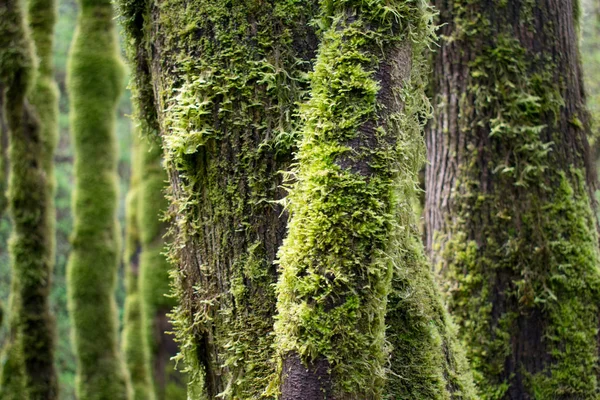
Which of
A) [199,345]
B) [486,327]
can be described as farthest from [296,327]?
[486,327]

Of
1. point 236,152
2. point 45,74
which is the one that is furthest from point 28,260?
point 236,152

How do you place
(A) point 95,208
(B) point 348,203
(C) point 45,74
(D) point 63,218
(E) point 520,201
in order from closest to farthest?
(B) point 348,203, (E) point 520,201, (A) point 95,208, (C) point 45,74, (D) point 63,218

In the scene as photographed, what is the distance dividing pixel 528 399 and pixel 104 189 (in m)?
7.34

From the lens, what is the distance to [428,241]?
450 centimetres

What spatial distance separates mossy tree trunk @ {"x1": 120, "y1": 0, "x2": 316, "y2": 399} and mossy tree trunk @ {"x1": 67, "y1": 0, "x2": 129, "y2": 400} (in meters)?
7.03

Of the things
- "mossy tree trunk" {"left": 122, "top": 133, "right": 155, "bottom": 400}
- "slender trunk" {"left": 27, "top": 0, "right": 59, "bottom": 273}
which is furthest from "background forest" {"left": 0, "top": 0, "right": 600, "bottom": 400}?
"slender trunk" {"left": 27, "top": 0, "right": 59, "bottom": 273}

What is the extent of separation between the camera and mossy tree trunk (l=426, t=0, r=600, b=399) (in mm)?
3963

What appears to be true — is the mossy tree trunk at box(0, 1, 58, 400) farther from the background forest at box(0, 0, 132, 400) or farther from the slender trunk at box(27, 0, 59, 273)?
the background forest at box(0, 0, 132, 400)

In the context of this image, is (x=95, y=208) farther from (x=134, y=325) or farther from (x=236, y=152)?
(x=236, y=152)

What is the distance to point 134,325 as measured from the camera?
37.9 ft

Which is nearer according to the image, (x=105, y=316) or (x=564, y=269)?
(x=564, y=269)

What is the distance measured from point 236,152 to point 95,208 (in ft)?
24.6

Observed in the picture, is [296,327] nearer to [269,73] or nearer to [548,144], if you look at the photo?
[269,73]

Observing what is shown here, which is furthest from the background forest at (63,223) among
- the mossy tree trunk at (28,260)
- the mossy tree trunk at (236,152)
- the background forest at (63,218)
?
the mossy tree trunk at (236,152)
